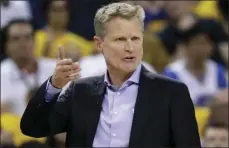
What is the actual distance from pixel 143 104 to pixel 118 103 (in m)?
0.13

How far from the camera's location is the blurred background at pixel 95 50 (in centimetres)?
650

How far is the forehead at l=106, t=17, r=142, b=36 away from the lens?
3561 mm

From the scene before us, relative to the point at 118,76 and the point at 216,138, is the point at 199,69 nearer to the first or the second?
the point at 216,138

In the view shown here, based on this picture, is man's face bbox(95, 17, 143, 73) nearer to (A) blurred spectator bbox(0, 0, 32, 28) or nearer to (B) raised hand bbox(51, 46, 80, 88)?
(B) raised hand bbox(51, 46, 80, 88)

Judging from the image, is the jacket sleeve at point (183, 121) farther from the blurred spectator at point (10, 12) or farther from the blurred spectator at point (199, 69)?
the blurred spectator at point (10, 12)

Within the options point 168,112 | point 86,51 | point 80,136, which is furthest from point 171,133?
point 86,51

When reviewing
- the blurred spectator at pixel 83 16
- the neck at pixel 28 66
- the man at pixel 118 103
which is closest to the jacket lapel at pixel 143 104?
the man at pixel 118 103

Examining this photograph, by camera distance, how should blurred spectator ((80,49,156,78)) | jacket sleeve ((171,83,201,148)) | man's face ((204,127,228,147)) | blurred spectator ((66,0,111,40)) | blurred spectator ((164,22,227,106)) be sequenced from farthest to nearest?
blurred spectator ((66,0,111,40))
blurred spectator ((164,22,227,106))
blurred spectator ((80,49,156,78))
man's face ((204,127,228,147))
jacket sleeve ((171,83,201,148))

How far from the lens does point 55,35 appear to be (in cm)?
740

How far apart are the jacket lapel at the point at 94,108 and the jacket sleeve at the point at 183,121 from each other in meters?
0.35

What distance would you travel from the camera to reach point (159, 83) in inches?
143

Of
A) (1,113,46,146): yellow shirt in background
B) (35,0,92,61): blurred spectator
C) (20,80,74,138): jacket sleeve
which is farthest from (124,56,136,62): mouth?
(35,0,92,61): blurred spectator

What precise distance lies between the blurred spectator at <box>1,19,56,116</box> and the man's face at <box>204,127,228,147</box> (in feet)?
5.67

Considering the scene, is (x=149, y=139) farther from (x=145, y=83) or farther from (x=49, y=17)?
(x=49, y=17)
